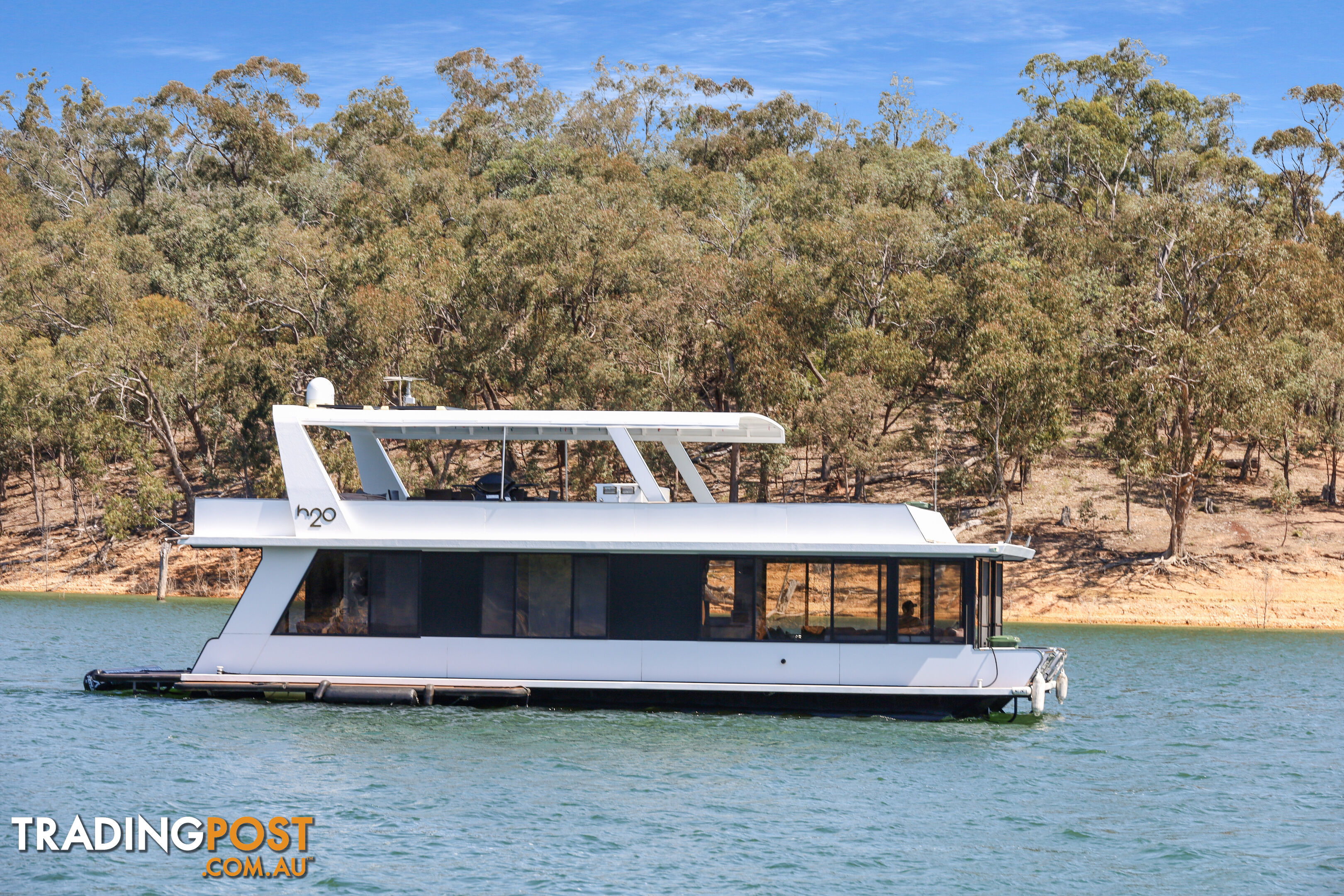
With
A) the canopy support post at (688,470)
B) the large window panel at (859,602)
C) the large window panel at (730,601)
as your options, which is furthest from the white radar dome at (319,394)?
the large window panel at (859,602)

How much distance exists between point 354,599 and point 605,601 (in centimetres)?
329

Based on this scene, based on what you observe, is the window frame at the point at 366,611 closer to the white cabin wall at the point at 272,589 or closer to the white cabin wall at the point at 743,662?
the white cabin wall at the point at 272,589

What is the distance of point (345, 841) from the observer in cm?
1237

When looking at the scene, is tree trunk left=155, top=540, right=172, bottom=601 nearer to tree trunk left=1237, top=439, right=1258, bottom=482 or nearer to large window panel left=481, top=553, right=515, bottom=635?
large window panel left=481, top=553, right=515, bottom=635

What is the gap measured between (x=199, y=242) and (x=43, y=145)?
30658 mm

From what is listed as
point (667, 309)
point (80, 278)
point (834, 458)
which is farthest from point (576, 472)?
point (80, 278)

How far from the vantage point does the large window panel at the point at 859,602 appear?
1669 cm

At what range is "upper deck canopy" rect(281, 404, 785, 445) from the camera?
17250 mm

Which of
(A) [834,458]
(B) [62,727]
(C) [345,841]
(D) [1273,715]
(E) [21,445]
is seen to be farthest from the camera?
(E) [21,445]

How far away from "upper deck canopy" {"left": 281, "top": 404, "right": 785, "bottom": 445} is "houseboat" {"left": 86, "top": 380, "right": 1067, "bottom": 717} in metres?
0.05

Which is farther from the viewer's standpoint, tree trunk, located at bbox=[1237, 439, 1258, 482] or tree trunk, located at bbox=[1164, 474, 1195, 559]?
tree trunk, located at bbox=[1237, 439, 1258, 482]

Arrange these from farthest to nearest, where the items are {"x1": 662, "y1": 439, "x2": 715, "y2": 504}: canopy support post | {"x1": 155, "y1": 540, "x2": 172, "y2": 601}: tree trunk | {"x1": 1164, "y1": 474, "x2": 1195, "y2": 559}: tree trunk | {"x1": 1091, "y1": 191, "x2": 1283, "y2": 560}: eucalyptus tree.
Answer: {"x1": 155, "y1": 540, "x2": 172, "y2": 601}: tree trunk < {"x1": 1164, "y1": 474, "x2": 1195, "y2": 559}: tree trunk < {"x1": 1091, "y1": 191, "x2": 1283, "y2": 560}: eucalyptus tree < {"x1": 662, "y1": 439, "x2": 715, "y2": 504}: canopy support post

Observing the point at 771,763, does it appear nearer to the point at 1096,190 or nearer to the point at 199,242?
the point at 199,242

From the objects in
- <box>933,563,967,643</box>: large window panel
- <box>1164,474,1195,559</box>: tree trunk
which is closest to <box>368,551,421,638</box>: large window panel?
<box>933,563,967,643</box>: large window panel
